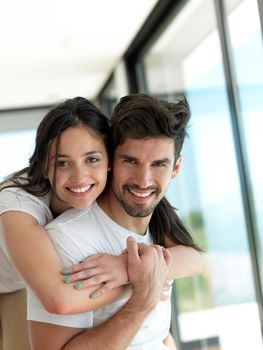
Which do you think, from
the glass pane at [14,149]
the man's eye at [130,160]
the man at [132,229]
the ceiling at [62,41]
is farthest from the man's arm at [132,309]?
the glass pane at [14,149]

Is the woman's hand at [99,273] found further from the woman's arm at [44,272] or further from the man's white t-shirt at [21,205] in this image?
the man's white t-shirt at [21,205]

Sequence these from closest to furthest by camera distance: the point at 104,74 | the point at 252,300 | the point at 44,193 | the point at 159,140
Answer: the point at 159,140 < the point at 44,193 < the point at 252,300 < the point at 104,74

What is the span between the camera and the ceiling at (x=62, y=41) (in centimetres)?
360

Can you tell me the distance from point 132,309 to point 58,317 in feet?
0.62

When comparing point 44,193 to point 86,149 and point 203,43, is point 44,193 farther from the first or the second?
point 203,43

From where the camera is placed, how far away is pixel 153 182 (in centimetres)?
169

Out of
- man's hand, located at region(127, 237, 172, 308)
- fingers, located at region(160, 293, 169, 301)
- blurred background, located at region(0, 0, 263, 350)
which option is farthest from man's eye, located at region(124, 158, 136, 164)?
blurred background, located at region(0, 0, 263, 350)

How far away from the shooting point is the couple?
1463mm

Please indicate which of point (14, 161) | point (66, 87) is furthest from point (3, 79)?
point (14, 161)

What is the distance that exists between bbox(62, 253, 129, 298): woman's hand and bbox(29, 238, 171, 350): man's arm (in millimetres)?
30

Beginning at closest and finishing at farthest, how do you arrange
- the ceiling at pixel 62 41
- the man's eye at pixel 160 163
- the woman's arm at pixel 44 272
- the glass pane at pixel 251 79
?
the woman's arm at pixel 44 272
the man's eye at pixel 160 163
the glass pane at pixel 251 79
the ceiling at pixel 62 41

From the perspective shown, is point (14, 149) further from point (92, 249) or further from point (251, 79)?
point (92, 249)

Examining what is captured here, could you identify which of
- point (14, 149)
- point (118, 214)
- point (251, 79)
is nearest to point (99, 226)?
point (118, 214)

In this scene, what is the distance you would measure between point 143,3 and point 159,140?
226 cm
